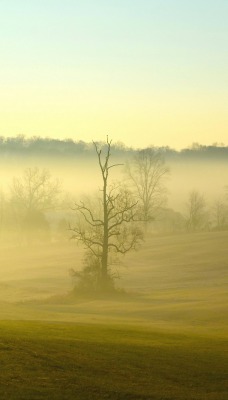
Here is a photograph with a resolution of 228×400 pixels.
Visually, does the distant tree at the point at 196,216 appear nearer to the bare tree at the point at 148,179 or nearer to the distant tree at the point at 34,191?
the bare tree at the point at 148,179

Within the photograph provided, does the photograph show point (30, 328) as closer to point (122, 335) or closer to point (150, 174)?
point (122, 335)

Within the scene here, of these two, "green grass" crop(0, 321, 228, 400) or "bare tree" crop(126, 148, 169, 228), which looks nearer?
"green grass" crop(0, 321, 228, 400)

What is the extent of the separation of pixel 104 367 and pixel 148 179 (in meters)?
101

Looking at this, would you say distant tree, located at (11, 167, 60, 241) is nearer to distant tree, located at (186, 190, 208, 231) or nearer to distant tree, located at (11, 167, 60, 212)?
distant tree, located at (11, 167, 60, 212)

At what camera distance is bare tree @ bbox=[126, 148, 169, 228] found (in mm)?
115688

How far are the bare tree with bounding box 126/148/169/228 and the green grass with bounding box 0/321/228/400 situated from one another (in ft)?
288

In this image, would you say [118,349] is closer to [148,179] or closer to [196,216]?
[148,179]

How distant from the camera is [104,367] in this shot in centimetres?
1964

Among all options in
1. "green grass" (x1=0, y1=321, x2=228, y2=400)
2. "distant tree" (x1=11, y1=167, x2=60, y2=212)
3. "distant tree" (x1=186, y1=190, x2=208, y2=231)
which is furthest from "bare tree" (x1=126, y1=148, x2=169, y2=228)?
"green grass" (x1=0, y1=321, x2=228, y2=400)

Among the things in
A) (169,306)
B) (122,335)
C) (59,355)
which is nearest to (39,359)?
(59,355)

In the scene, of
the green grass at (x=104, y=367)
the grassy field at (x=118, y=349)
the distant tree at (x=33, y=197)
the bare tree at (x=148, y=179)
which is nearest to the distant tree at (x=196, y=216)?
the bare tree at (x=148, y=179)

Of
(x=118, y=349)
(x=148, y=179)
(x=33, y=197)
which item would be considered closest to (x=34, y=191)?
(x=33, y=197)

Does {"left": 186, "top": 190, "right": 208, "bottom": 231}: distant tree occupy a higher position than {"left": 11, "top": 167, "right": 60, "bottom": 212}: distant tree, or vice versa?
{"left": 11, "top": 167, "right": 60, "bottom": 212}: distant tree

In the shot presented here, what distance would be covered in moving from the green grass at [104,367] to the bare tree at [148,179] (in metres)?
87.8
